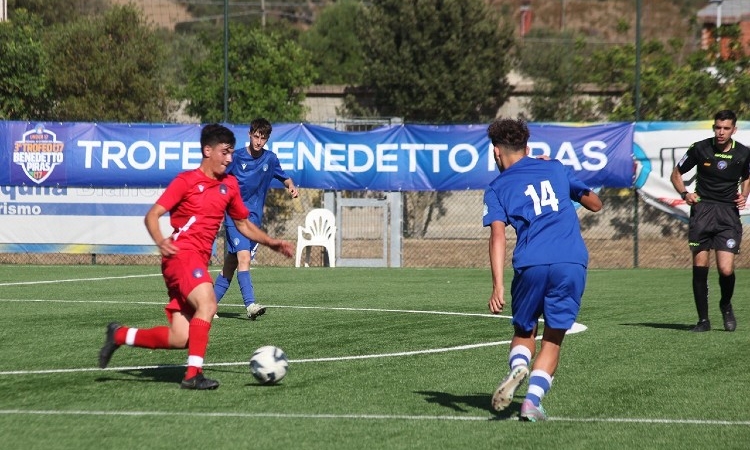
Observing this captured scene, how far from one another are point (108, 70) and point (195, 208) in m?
26.7

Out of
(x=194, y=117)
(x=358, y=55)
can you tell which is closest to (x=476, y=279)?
(x=194, y=117)

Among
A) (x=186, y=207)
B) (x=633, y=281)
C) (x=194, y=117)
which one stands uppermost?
(x=194, y=117)

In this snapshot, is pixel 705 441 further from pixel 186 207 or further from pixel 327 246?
pixel 327 246

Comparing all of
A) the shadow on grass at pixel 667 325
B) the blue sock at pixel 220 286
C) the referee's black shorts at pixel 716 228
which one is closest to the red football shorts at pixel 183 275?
the blue sock at pixel 220 286

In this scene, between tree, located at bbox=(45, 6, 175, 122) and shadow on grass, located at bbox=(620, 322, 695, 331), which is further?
tree, located at bbox=(45, 6, 175, 122)

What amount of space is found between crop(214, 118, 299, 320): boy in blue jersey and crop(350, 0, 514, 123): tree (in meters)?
30.3

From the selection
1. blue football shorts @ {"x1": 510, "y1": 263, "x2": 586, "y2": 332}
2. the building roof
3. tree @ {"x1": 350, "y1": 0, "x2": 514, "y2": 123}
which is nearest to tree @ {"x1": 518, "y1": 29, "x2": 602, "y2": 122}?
tree @ {"x1": 350, "y1": 0, "x2": 514, "y2": 123}

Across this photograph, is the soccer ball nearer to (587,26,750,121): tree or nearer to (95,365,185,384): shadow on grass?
(95,365,185,384): shadow on grass

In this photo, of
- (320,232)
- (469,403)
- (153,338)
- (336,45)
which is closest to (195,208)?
(153,338)

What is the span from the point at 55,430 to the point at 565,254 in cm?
291

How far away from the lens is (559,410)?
22.6 feet

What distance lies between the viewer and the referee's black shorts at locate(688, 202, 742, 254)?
1141cm

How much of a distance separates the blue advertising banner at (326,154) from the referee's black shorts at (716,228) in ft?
29.9

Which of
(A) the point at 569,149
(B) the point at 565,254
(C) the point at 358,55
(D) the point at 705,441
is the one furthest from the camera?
(C) the point at 358,55
